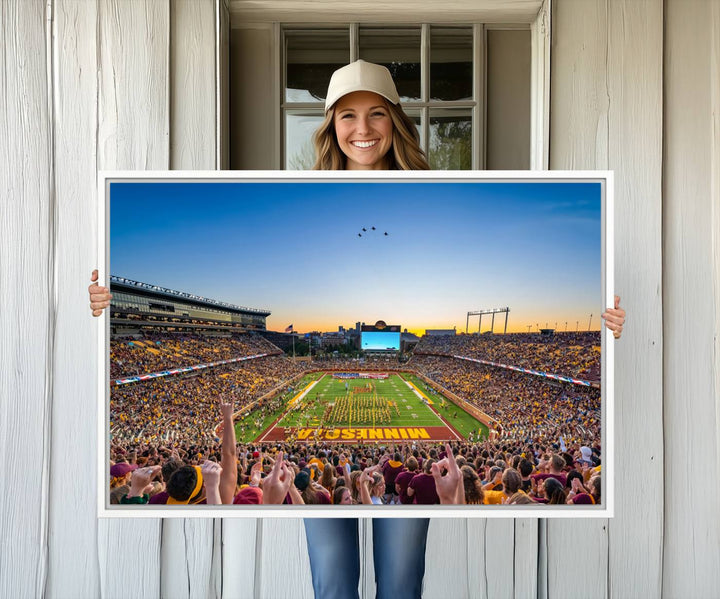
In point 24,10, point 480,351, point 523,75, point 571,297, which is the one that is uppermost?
point 24,10

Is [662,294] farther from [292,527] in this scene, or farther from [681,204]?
[292,527]

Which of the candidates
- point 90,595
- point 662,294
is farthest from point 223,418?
point 662,294

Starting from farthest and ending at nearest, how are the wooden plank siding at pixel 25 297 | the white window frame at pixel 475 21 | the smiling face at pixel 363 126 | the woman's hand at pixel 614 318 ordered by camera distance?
the white window frame at pixel 475 21
the wooden plank siding at pixel 25 297
the smiling face at pixel 363 126
the woman's hand at pixel 614 318

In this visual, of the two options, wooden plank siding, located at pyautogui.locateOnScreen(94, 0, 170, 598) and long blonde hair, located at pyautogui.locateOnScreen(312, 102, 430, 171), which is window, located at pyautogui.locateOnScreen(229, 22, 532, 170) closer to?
wooden plank siding, located at pyautogui.locateOnScreen(94, 0, 170, 598)

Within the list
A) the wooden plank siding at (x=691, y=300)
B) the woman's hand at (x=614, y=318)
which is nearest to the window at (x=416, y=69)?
the wooden plank siding at (x=691, y=300)

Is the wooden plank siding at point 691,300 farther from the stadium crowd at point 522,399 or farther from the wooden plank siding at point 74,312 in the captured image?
the wooden plank siding at point 74,312

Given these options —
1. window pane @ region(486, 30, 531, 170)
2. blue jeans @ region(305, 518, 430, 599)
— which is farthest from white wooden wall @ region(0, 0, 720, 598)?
blue jeans @ region(305, 518, 430, 599)
